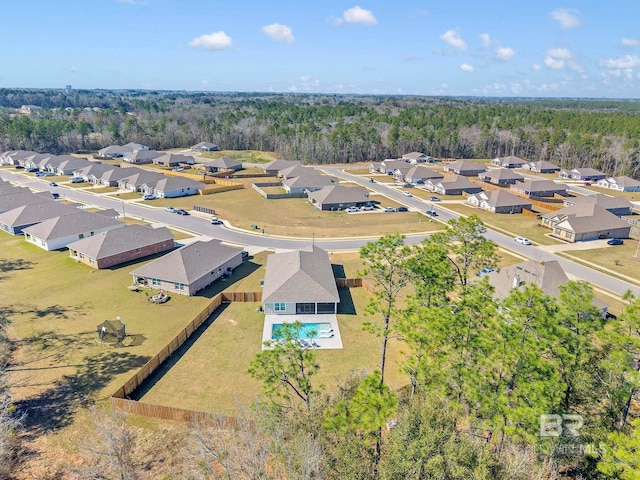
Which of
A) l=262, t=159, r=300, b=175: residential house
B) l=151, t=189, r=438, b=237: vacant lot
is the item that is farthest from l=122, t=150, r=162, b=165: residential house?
l=151, t=189, r=438, b=237: vacant lot

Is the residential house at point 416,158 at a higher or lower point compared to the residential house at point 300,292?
higher

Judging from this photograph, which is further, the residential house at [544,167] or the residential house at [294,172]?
the residential house at [544,167]

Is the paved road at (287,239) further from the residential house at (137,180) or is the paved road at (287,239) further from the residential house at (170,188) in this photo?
the residential house at (170,188)

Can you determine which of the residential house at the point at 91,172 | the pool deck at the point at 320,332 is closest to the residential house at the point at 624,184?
the pool deck at the point at 320,332

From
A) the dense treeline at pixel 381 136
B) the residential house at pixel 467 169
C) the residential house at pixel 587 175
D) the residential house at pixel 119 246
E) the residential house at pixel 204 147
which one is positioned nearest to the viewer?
the residential house at pixel 119 246

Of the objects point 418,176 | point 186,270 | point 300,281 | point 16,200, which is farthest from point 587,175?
point 16,200

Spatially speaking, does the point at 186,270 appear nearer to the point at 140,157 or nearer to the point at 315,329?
the point at 315,329

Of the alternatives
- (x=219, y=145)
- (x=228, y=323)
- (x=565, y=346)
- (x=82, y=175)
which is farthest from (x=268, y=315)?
(x=219, y=145)
